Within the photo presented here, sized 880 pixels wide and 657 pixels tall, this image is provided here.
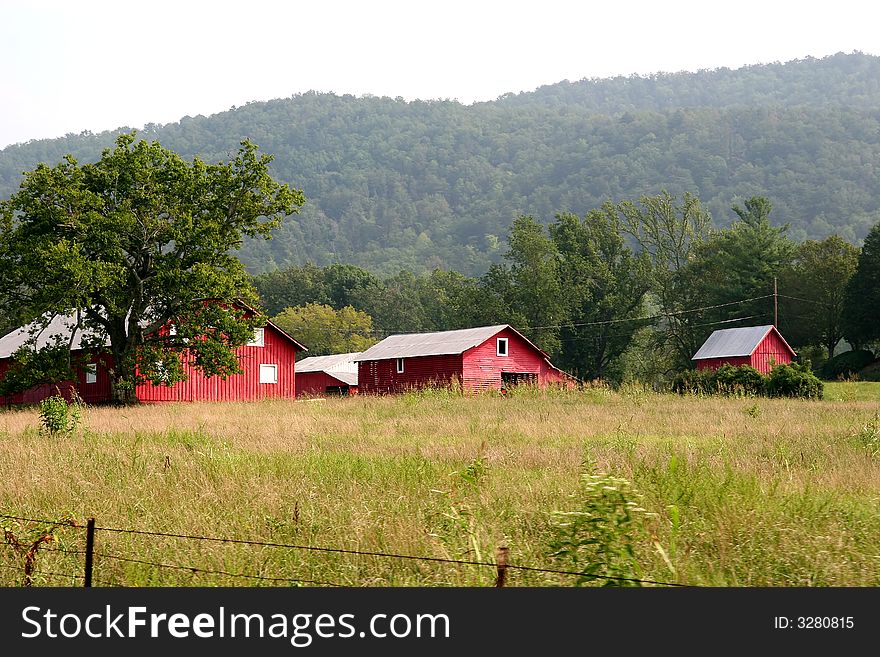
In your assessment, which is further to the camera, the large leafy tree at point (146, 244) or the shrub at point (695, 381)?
the shrub at point (695, 381)

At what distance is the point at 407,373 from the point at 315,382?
19.0 meters

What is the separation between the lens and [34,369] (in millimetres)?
37781

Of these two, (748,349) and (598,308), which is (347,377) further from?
(748,349)

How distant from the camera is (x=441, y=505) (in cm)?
953

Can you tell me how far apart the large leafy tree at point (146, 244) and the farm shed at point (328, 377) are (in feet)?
107

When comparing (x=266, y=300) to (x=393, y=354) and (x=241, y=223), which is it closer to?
(x=393, y=354)

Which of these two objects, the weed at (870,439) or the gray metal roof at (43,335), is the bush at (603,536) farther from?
the gray metal roof at (43,335)

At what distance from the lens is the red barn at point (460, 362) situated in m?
56.1

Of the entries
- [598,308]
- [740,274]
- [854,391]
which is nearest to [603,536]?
[854,391]

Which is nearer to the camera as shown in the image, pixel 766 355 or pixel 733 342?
pixel 766 355

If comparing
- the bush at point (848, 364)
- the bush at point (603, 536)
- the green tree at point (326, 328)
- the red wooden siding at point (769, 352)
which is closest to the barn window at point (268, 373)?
the red wooden siding at point (769, 352)

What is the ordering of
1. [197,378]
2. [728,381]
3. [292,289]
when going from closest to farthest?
[728,381], [197,378], [292,289]

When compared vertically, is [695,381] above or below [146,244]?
below
